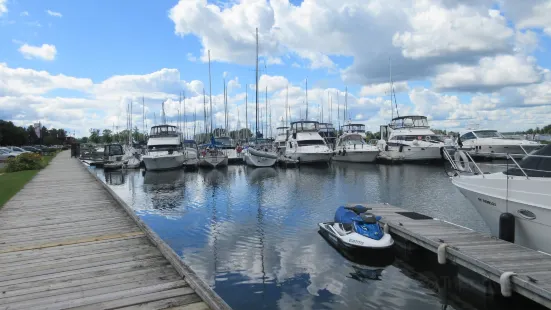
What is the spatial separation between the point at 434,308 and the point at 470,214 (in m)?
8.80

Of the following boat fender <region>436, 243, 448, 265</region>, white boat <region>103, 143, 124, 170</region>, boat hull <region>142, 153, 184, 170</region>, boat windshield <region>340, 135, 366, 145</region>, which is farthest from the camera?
boat windshield <region>340, 135, 366, 145</region>

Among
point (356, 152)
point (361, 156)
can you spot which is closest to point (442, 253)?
point (356, 152)

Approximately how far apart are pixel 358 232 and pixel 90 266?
660 cm

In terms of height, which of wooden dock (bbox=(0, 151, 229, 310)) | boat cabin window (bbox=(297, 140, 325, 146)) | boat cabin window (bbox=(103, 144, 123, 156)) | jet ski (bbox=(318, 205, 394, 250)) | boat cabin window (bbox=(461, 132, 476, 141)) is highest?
boat cabin window (bbox=(461, 132, 476, 141))

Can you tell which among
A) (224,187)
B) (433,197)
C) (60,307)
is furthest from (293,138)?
(60,307)

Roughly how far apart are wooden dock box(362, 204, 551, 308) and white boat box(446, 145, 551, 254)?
0.62m

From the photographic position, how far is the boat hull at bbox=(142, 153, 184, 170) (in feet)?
125

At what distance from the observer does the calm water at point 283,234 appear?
325 inches

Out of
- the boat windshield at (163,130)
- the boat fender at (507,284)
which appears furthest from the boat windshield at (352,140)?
the boat fender at (507,284)

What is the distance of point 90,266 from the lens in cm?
690

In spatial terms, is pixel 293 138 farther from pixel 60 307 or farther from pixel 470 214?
pixel 60 307

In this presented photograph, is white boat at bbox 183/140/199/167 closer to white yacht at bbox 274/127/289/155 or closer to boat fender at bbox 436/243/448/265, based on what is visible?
white yacht at bbox 274/127/289/155

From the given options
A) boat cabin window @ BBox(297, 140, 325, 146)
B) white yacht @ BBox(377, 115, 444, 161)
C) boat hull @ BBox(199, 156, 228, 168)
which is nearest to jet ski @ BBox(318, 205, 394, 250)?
boat hull @ BBox(199, 156, 228, 168)

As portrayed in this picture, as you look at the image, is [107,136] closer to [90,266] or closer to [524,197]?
[90,266]
